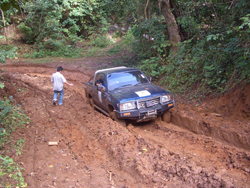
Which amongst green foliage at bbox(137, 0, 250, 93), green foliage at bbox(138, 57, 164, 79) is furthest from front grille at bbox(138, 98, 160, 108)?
green foliage at bbox(138, 57, 164, 79)

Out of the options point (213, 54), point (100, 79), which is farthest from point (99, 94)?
point (213, 54)

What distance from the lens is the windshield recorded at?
24.8ft

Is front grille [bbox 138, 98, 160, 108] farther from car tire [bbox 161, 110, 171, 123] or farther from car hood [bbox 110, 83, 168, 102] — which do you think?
car tire [bbox 161, 110, 171, 123]

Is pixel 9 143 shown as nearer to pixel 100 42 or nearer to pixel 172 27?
pixel 172 27

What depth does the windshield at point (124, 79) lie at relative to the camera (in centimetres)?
755

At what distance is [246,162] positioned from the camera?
457cm

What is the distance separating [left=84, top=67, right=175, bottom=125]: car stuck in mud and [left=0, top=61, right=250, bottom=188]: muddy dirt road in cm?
41

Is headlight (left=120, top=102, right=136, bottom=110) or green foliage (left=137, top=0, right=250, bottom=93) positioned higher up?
green foliage (left=137, top=0, right=250, bottom=93)

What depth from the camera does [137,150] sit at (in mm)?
5258

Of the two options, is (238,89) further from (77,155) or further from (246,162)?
(77,155)

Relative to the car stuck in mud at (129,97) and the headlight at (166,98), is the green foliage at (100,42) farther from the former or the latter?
the headlight at (166,98)

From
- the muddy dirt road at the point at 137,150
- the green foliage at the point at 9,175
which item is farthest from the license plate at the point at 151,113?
the green foliage at the point at 9,175

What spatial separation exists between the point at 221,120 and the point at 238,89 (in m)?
1.26

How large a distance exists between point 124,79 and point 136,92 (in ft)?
3.54
